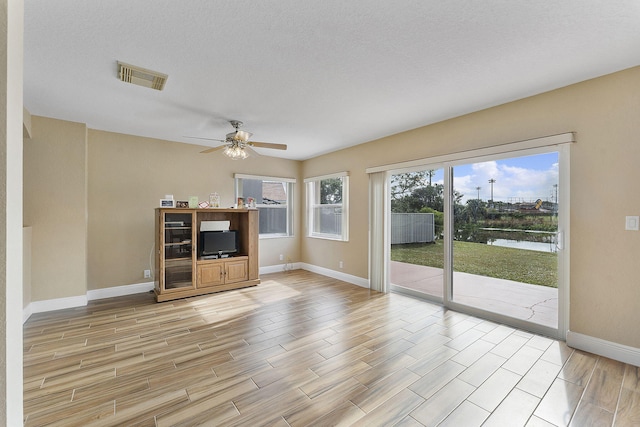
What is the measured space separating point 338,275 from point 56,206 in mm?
4446

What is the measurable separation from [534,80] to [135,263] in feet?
19.0

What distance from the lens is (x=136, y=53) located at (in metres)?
2.18

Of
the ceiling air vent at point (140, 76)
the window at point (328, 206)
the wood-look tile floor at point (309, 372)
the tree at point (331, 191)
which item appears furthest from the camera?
the tree at point (331, 191)

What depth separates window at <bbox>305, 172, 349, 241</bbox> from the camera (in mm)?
5344

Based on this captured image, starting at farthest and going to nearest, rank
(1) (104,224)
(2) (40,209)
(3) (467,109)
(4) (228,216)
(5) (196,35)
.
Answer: (4) (228,216), (1) (104,224), (2) (40,209), (3) (467,109), (5) (196,35)

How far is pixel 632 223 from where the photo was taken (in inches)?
94.5

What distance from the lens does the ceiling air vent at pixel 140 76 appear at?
2373mm

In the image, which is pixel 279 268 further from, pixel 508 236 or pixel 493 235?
pixel 508 236

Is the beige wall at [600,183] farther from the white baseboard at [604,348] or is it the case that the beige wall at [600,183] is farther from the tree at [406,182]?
the tree at [406,182]

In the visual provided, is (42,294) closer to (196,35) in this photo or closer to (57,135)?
(57,135)

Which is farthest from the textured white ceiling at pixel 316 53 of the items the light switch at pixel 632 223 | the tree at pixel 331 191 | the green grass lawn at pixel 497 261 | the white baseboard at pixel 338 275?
the white baseboard at pixel 338 275

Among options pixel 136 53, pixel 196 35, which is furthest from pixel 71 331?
pixel 196 35

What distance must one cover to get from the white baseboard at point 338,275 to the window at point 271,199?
88cm

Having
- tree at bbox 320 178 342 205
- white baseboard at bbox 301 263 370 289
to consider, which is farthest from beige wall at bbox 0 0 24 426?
tree at bbox 320 178 342 205
